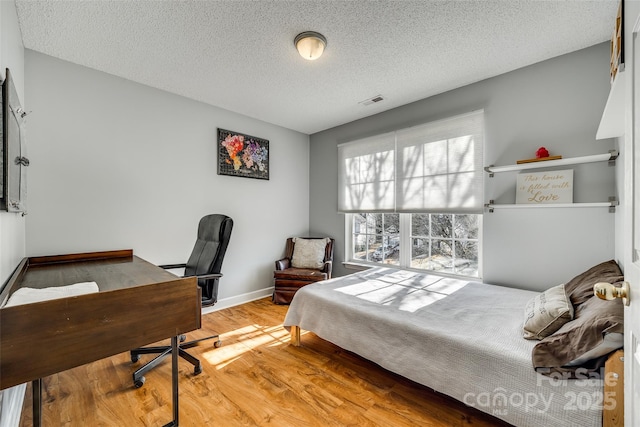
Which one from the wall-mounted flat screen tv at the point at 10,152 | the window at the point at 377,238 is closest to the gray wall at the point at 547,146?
the window at the point at 377,238

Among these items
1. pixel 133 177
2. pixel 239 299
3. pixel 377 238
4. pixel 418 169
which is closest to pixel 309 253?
pixel 377 238

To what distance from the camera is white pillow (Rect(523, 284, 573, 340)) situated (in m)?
1.44

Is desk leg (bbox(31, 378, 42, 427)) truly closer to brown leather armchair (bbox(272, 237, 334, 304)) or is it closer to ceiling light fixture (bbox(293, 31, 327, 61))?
ceiling light fixture (bbox(293, 31, 327, 61))

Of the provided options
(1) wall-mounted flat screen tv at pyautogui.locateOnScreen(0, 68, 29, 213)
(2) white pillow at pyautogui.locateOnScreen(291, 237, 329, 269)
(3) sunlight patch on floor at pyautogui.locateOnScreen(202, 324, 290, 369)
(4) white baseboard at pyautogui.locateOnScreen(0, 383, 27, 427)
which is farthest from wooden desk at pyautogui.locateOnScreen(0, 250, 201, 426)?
(2) white pillow at pyautogui.locateOnScreen(291, 237, 329, 269)

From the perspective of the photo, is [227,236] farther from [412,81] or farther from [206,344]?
[412,81]

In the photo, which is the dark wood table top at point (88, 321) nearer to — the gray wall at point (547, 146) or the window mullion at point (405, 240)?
the window mullion at point (405, 240)

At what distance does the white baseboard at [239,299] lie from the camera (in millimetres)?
3314

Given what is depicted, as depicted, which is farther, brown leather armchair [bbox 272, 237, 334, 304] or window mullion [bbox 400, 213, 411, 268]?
brown leather armchair [bbox 272, 237, 334, 304]

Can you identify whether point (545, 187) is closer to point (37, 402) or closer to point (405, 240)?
point (405, 240)

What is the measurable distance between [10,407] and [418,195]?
3.42 m

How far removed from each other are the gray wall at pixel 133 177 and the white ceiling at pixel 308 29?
250 millimetres

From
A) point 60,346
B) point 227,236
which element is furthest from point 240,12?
point 60,346

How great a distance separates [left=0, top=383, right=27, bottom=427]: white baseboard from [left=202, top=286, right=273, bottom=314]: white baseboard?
6.12 ft

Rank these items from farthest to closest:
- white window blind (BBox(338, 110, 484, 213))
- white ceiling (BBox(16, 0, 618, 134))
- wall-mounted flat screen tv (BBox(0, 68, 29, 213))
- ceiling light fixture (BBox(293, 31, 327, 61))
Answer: white window blind (BBox(338, 110, 484, 213)), ceiling light fixture (BBox(293, 31, 327, 61)), white ceiling (BBox(16, 0, 618, 134)), wall-mounted flat screen tv (BBox(0, 68, 29, 213))
